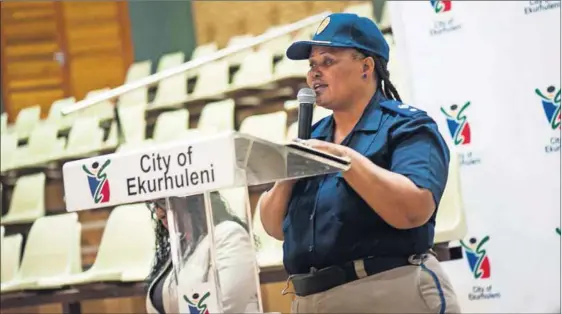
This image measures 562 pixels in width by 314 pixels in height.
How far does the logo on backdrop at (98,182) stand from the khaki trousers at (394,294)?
0.44m

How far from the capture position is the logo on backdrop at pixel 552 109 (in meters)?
3.07

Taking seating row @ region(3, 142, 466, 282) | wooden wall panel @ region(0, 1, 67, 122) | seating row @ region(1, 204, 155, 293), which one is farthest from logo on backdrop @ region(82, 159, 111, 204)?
wooden wall panel @ region(0, 1, 67, 122)

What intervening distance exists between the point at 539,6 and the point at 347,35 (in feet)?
6.29

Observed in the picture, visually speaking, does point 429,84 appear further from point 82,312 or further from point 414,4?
point 82,312

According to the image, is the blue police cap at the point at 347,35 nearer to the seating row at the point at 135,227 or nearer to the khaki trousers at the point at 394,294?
the khaki trousers at the point at 394,294

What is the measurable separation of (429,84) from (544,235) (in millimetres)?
777

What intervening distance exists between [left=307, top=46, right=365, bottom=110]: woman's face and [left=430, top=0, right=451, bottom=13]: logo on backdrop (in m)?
2.01

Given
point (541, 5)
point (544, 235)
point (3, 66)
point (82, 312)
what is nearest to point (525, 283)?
point (544, 235)

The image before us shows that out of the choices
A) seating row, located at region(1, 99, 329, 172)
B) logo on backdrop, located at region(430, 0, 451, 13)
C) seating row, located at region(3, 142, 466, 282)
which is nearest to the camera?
seating row, located at region(3, 142, 466, 282)

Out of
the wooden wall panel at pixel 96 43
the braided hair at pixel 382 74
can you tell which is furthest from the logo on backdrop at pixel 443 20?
the wooden wall panel at pixel 96 43

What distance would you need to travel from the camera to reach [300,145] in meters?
1.16

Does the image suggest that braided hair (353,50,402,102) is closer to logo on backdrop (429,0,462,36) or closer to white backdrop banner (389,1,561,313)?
white backdrop banner (389,1,561,313)

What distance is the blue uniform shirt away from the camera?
1372 mm

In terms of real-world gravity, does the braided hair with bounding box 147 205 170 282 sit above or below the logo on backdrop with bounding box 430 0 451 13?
below
